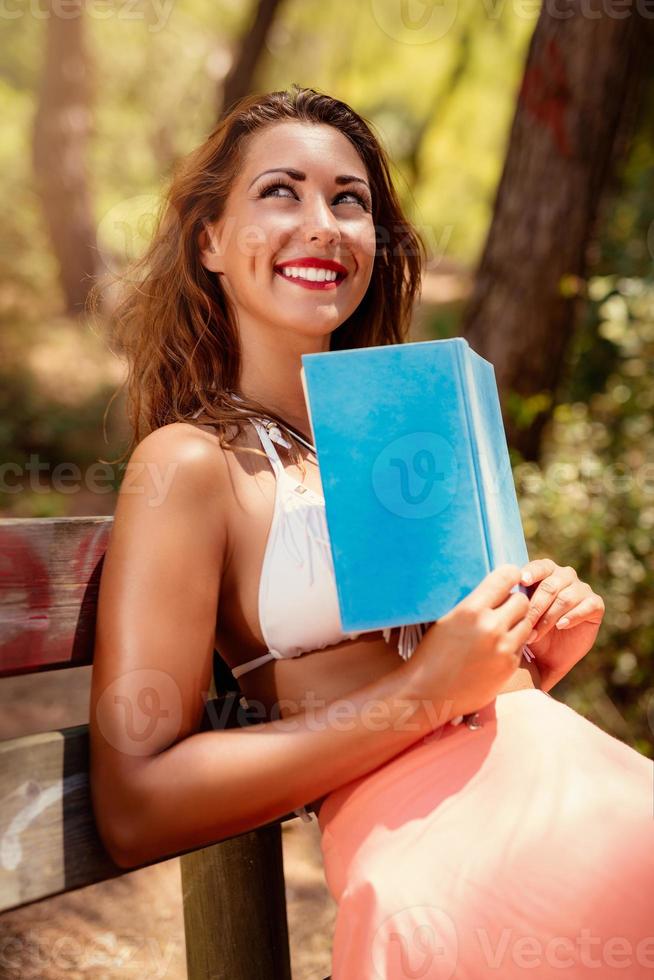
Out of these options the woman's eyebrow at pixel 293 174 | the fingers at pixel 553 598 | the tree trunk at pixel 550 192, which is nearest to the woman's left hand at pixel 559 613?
the fingers at pixel 553 598

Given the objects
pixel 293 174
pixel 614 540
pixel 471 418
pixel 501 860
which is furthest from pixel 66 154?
pixel 501 860

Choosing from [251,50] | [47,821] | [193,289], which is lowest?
[47,821]

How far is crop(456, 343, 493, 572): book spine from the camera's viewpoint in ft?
4.03

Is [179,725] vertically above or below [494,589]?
below

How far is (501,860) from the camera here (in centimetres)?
117

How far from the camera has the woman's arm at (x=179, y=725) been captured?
1221 mm

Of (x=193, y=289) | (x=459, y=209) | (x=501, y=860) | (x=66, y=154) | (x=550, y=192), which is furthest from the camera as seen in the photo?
(x=459, y=209)

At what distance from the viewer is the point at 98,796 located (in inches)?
49.1

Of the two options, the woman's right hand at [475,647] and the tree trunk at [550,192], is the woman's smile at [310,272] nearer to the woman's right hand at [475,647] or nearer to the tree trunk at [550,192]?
the woman's right hand at [475,647]

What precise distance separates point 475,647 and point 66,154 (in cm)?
1083

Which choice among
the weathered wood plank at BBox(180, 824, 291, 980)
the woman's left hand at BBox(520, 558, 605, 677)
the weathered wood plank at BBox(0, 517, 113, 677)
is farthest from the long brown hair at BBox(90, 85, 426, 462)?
the weathered wood plank at BBox(180, 824, 291, 980)

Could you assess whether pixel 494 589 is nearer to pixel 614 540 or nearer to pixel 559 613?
pixel 559 613

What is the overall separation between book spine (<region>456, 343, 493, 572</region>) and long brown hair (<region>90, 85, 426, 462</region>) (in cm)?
42

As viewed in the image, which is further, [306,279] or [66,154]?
[66,154]
